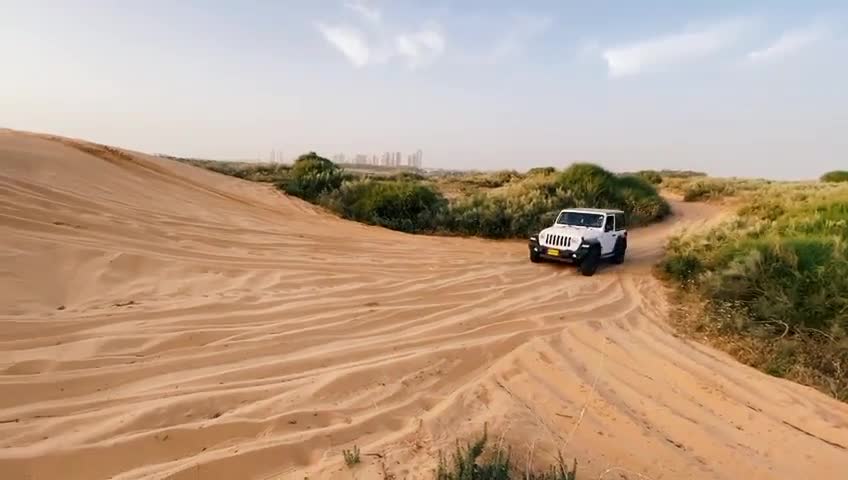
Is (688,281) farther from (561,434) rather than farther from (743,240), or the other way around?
(561,434)

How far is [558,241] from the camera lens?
9594 mm

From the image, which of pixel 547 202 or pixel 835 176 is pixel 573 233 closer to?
pixel 547 202

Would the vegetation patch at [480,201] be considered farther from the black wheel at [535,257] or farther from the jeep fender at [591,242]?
the jeep fender at [591,242]

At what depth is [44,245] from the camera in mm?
6434

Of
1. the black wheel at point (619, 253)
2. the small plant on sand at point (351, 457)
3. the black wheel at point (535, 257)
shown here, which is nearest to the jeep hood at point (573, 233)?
the black wheel at point (535, 257)

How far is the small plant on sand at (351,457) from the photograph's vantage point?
2881 millimetres

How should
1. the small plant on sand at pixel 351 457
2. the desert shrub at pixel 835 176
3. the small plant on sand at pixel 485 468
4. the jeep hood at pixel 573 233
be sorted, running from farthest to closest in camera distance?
the desert shrub at pixel 835 176 < the jeep hood at pixel 573 233 < the small plant on sand at pixel 351 457 < the small plant on sand at pixel 485 468

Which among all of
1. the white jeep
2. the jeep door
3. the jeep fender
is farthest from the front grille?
the jeep door

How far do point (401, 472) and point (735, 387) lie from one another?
3.28 metres

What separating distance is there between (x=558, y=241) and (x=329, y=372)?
636 centimetres

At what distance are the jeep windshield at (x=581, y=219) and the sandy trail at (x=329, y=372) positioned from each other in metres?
2.11

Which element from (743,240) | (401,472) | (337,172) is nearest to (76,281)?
(401,472)

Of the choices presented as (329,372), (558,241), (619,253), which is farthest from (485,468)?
(619,253)

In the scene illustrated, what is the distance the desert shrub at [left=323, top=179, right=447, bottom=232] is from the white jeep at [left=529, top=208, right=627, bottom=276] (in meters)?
4.44
